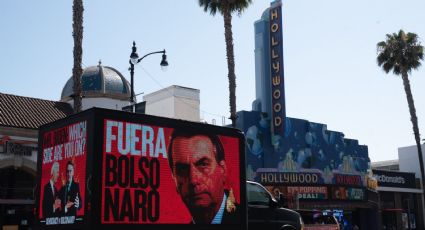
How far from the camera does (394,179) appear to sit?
1754 inches

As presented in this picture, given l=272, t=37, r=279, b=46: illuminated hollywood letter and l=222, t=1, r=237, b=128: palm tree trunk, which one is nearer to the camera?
l=222, t=1, r=237, b=128: palm tree trunk

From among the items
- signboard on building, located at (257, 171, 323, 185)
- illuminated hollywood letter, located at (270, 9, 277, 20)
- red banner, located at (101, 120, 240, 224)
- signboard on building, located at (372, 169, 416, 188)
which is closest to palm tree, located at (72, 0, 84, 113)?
red banner, located at (101, 120, 240, 224)

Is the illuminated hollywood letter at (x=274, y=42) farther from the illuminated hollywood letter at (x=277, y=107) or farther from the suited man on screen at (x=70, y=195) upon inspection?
the suited man on screen at (x=70, y=195)

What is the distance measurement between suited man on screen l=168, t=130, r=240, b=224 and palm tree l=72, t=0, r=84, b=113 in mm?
9105

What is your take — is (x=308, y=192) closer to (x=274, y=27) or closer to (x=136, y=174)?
(x=274, y=27)

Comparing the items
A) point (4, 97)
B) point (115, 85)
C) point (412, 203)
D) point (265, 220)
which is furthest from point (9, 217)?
point (412, 203)

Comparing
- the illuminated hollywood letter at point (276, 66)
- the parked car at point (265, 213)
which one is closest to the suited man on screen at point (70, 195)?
the parked car at point (265, 213)

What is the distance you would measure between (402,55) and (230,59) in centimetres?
2022

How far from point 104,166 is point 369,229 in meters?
34.6

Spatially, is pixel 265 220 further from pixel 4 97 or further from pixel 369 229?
pixel 369 229

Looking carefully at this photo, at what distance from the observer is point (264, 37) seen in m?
34.7

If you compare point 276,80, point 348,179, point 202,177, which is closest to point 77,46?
point 202,177

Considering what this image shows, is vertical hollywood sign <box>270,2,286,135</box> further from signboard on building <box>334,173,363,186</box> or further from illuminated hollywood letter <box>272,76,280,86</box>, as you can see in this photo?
signboard on building <box>334,173,363,186</box>

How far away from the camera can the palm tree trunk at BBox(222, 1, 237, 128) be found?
23589 mm
